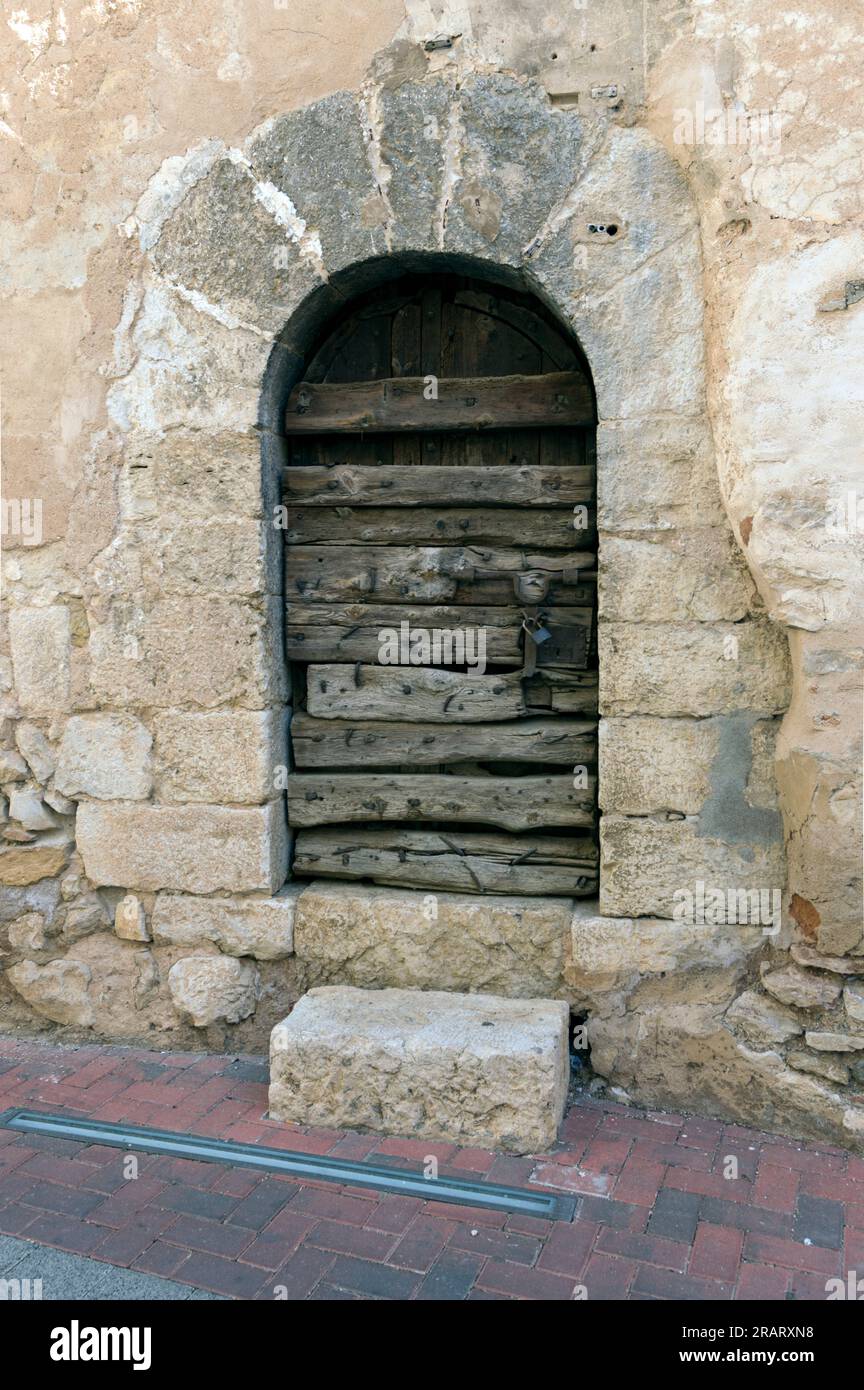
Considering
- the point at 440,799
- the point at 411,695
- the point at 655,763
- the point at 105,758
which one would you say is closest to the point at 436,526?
the point at 411,695

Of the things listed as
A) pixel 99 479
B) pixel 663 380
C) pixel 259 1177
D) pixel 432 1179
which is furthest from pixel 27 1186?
pixel 663 380

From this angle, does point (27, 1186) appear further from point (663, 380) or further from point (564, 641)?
point (663, 380)

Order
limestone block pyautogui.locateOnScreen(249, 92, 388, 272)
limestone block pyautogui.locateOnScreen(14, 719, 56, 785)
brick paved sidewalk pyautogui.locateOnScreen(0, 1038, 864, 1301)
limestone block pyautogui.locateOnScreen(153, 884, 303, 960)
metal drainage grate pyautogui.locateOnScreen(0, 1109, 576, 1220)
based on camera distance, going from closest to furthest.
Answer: brick paved sidewalk pyautogui.locateOnScreen(0, 1038, 864, 1301)
metal drainage grate pyautogui.locateOnScreen(0, 1109, 576, 1220)
limestone block pyautogui.locateOnScreen(249, 92, 388, 272)
limestone block pyautogui.locateOnScreen(153, 884, 303, 960)
limestone block pyautogui.locateOnScreen(14, 719, 56, 785)

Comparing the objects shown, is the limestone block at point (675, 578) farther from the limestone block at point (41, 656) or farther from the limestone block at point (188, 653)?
the limestone block at point (41, 656)

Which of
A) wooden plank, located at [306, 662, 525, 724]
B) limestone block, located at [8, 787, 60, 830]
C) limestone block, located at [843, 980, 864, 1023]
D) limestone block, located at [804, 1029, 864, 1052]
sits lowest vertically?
limestone block, located at [804, 1029, 864, 1052]

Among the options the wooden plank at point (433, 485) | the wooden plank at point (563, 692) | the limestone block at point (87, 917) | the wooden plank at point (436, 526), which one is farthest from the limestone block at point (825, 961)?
the limestone block at point (87, 917)

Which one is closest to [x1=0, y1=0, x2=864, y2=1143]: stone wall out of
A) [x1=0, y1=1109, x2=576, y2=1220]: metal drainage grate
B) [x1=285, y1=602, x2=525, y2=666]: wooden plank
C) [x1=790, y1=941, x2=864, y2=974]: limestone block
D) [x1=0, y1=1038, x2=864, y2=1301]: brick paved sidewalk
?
[x1=790, y1=941, x2=864, y2=974]: limestone block

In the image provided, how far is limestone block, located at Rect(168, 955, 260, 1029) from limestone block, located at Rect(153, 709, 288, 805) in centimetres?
60

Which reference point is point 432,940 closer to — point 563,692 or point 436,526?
point 563,692

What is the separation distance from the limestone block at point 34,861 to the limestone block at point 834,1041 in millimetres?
2649

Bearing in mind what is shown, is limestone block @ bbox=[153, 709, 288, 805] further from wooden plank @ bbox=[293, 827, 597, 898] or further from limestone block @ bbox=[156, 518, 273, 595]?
limestone block @ bbox=[156, 518, 273, 595]

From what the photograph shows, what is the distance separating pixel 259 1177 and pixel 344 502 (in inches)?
85.5

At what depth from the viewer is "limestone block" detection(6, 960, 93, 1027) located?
3.79m

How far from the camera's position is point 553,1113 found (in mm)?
3035
